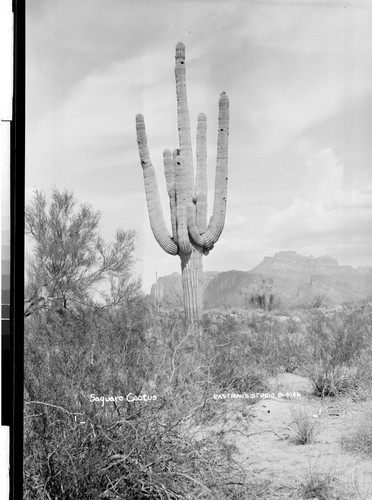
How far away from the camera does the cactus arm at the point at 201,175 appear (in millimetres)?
3137

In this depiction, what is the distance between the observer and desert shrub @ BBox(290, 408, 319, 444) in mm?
3141

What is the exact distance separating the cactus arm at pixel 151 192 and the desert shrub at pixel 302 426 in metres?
0.78

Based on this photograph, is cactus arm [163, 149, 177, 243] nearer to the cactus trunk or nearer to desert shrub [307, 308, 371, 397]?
→ the cactus trunk

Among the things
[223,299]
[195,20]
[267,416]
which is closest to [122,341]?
[223,299]

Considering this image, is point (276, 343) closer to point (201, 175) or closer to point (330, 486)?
point (330, 486)

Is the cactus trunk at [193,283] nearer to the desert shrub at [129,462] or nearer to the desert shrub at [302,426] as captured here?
the desert shrub at [129,462]

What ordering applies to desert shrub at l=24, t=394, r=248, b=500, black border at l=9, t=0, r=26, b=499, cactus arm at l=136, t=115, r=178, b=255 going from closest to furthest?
black border at l=9, t=0, r=26, b=499
desert shrub at l=24, t=394, r=248, b=500
cactus arm at l=136, t=115, r=178, b=255

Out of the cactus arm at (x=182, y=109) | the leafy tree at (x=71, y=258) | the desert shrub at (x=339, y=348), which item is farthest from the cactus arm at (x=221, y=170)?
the desert shrub at (x=339, y=348)

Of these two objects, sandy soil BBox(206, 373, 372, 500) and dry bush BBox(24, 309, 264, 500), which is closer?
dry bush BBox(24, 309, 264, 500)

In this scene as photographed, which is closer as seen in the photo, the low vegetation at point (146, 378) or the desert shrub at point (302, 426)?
the low vegetation at point (146, 378)

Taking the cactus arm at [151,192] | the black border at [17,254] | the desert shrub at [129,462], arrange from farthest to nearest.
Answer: the cactus arm at [151,192]
the desert shrub at [129,462]
the black border at [17,254]

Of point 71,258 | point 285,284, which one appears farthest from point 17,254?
point 285,284

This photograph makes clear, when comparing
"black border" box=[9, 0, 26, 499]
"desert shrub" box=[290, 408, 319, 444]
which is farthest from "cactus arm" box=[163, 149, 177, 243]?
"desert shrub" box=[290, 408, 319, 444]

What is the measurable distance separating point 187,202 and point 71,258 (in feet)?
1.53
